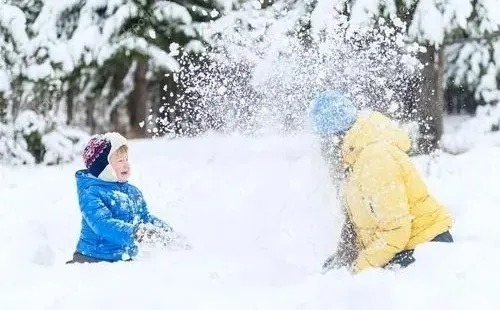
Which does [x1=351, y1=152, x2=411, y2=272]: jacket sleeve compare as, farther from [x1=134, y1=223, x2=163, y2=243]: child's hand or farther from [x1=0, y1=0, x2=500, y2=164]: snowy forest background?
[x1=0, y1=0, x2=500, y2=164]: snowy forest background

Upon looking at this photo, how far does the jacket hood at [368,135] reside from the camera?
4.11 metres

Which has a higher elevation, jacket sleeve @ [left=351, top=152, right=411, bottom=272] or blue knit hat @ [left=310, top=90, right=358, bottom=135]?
blue knit hat @ [left=310, top=90, right=358, bottom=135]

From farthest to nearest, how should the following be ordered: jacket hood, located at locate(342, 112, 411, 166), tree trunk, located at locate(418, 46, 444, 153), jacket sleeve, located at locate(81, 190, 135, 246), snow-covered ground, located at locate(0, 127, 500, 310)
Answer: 1. tree trunk, located at locate(418, 46, 444, 153)
2. jacket sleeve, located at locate(81, 190, 135, 246)
3. jacket hood, located at locate(342, 112, 411, 166)
4. snow-covered ground, located at locate(0, 127, 500, 310)

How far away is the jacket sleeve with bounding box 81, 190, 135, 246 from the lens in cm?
493

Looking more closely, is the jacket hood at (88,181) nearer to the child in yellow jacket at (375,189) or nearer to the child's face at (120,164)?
the child's face at (120,164)

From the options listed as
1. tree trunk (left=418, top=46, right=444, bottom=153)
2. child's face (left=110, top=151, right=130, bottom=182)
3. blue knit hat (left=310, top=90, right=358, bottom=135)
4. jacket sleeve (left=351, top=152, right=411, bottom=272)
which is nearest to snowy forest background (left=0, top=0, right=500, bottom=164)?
tree trunk (left=418, top=46, right=444, bottom=153)

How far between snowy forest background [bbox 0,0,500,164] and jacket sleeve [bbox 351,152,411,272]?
184 inches

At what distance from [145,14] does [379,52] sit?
11.8 feet

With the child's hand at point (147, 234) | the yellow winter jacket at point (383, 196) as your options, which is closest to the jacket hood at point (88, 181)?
the child's hand at point (147, 234)

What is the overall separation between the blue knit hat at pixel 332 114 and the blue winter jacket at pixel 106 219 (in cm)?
153

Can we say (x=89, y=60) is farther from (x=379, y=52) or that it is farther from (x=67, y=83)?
(x=379, y=52)

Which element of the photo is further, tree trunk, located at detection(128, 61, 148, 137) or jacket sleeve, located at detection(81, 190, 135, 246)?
tree trunk, located at detection(128, 61, 148, 137)

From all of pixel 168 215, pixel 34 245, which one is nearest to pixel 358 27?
pixel 168 215

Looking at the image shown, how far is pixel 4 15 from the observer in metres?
10.2
